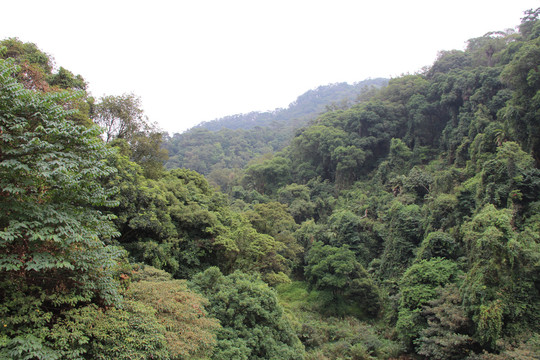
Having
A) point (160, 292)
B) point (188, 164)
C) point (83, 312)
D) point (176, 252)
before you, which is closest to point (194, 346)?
point (160, 292)

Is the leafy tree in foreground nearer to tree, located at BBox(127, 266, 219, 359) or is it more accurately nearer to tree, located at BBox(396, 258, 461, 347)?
tree, located at BBox(127, 266, 219, 359)

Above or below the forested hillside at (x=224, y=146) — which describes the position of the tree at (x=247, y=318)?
below

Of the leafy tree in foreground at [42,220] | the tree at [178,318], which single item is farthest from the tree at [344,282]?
the leafy tree in foreground at [42,220]

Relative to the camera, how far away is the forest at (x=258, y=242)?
490cm

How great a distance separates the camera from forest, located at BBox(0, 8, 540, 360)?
4.90 metres

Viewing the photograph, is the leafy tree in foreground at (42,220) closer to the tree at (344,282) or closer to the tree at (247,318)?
the tree at (247,318)

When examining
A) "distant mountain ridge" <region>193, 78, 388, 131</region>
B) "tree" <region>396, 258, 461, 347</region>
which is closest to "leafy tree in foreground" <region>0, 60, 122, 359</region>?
"tree" <region>396, 258, 461, 347</region>

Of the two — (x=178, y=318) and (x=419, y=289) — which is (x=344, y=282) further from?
(x=178, y=318)

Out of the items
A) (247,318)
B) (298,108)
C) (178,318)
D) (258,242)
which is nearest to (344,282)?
(258,242)

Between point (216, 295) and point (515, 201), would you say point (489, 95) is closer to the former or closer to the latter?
point (515, 201)

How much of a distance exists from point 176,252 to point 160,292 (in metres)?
4.31

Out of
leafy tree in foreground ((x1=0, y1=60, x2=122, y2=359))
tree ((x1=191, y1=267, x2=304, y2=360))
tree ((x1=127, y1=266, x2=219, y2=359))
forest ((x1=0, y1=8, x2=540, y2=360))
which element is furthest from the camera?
tree ((x1=191, y1=267, x2=304, y2=360))

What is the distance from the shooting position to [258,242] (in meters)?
13.6

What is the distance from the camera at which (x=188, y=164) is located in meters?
56.3
